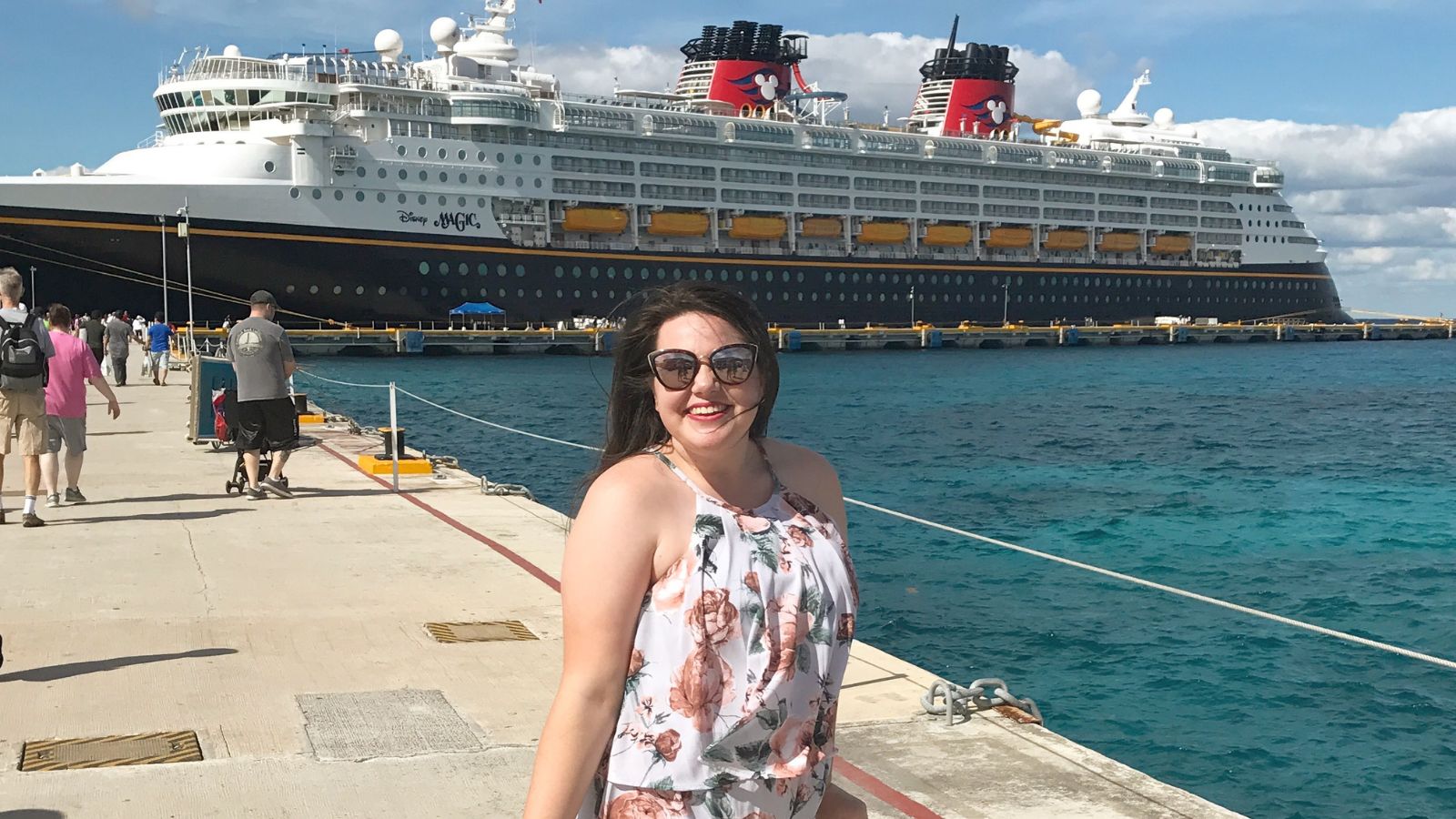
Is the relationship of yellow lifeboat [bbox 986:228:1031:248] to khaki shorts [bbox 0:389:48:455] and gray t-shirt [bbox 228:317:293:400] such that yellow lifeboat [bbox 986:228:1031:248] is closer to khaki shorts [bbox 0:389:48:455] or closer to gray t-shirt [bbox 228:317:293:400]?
gray t-shirt [bbox 228:317:293:400]

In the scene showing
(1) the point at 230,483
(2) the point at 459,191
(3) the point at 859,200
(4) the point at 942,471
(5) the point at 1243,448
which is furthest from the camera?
(3) the point at 859,200

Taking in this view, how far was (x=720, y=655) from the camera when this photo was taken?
2164 millimetres

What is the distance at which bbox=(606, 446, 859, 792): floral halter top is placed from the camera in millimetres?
2156

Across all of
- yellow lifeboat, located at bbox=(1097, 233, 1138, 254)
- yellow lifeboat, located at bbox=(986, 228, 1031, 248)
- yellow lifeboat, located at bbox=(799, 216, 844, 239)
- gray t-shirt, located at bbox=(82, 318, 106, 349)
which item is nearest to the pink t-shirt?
gray t-shirt, located at bbox=(82, 318, 106, 349)

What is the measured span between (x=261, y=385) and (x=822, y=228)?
5264 centimetres

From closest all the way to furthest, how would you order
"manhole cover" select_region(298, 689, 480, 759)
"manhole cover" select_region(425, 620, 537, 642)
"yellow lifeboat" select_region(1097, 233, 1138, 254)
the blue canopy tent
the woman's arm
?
the woman's arm, "manhole cover" select_region(298, 689, 480, 759), "manhole cover" select_region(425, 620, 537, 642), the blue canopy tent, "yellow lifeboat" select_region(1097, 233, 1138, 254)

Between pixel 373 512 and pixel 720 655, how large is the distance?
27.2 feet

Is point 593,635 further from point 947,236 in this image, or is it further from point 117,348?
point 947,236

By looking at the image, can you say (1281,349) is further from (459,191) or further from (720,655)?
(720,655)

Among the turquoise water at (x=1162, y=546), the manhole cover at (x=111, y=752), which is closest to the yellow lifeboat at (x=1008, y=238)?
the turquoise water at (x=1162, y=546)

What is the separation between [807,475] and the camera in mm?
2479

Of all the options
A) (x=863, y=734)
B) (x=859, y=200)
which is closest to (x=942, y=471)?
(x=863, y=734)

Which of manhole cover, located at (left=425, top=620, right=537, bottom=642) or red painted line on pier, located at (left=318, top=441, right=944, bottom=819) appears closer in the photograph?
red painted line on pier, located at (left=318, top=441, right=944, bottom=819)

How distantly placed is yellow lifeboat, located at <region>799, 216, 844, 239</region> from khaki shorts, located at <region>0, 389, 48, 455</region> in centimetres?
5351
